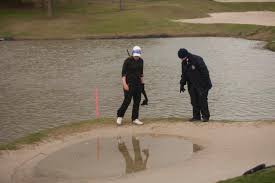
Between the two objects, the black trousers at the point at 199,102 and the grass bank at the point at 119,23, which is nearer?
the black trousers at the point at 199,102

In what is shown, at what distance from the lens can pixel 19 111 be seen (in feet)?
72.5

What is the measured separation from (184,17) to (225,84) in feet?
97.1

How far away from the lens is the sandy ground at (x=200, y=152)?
12211 millimetres

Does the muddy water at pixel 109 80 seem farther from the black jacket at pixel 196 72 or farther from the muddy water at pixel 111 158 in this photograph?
the muddy water at pixel 111 158

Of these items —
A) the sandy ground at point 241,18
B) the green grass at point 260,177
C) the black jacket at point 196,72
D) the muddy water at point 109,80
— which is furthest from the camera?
the sandy ground at point 241,18

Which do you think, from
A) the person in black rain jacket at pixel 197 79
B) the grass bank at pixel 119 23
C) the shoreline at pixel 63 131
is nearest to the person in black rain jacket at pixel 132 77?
the shoreline at pixel 63 131

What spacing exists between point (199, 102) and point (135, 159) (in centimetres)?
360

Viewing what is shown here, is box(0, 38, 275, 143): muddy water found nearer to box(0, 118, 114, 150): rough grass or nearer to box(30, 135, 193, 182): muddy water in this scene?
box(0, 118, 114, 150): rough grass

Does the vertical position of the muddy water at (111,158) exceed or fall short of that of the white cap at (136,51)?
it falls short

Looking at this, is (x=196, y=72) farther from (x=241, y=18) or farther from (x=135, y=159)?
(x=241, y=18)

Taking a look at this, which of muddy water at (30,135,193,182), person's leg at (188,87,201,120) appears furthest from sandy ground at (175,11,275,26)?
muddy water at (30,135,193,182)

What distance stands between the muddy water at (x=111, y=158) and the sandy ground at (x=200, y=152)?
268 mm

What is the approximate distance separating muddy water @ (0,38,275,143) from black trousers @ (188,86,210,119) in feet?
10.2

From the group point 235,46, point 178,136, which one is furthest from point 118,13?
point 178,136
